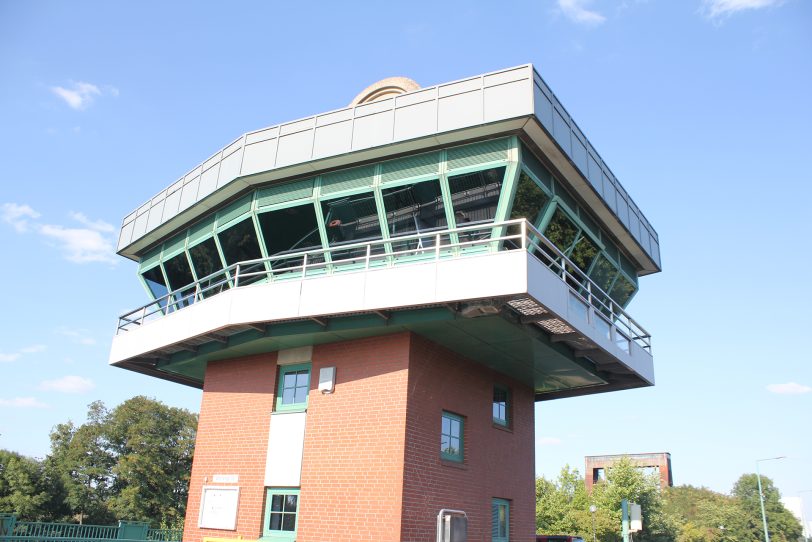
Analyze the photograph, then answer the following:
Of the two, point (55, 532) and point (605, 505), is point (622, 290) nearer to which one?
point (55, 532)

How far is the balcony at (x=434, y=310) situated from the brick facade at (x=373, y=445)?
616 millimetres

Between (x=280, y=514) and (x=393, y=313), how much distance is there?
5717 mm

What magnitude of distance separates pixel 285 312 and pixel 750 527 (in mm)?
85610

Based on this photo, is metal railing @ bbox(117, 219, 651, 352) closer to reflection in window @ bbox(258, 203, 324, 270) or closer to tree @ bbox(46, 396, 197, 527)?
reflection in window @ bbox(258, 203, 324, 270)

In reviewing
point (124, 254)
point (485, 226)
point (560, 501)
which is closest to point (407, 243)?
point (485, 226)

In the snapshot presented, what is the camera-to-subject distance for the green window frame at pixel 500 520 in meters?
17.5

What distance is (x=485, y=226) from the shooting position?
13.5 meters

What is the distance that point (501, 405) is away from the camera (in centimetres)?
1905

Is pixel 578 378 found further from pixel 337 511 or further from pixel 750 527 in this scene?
pixel 750 527

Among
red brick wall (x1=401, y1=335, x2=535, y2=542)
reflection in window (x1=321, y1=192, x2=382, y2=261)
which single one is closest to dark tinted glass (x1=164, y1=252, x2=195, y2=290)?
reflection in window (x1=321, y1=192, x2=382, y2=261)

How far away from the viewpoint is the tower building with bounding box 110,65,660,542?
14.2 m

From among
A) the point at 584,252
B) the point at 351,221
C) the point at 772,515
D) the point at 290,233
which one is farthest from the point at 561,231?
the point at 772,515

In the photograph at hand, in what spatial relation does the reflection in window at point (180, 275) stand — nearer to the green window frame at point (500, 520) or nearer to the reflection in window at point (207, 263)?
the reflection in window at point (207, 263)

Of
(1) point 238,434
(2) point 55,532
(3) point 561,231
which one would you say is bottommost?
(2) point 55,532
